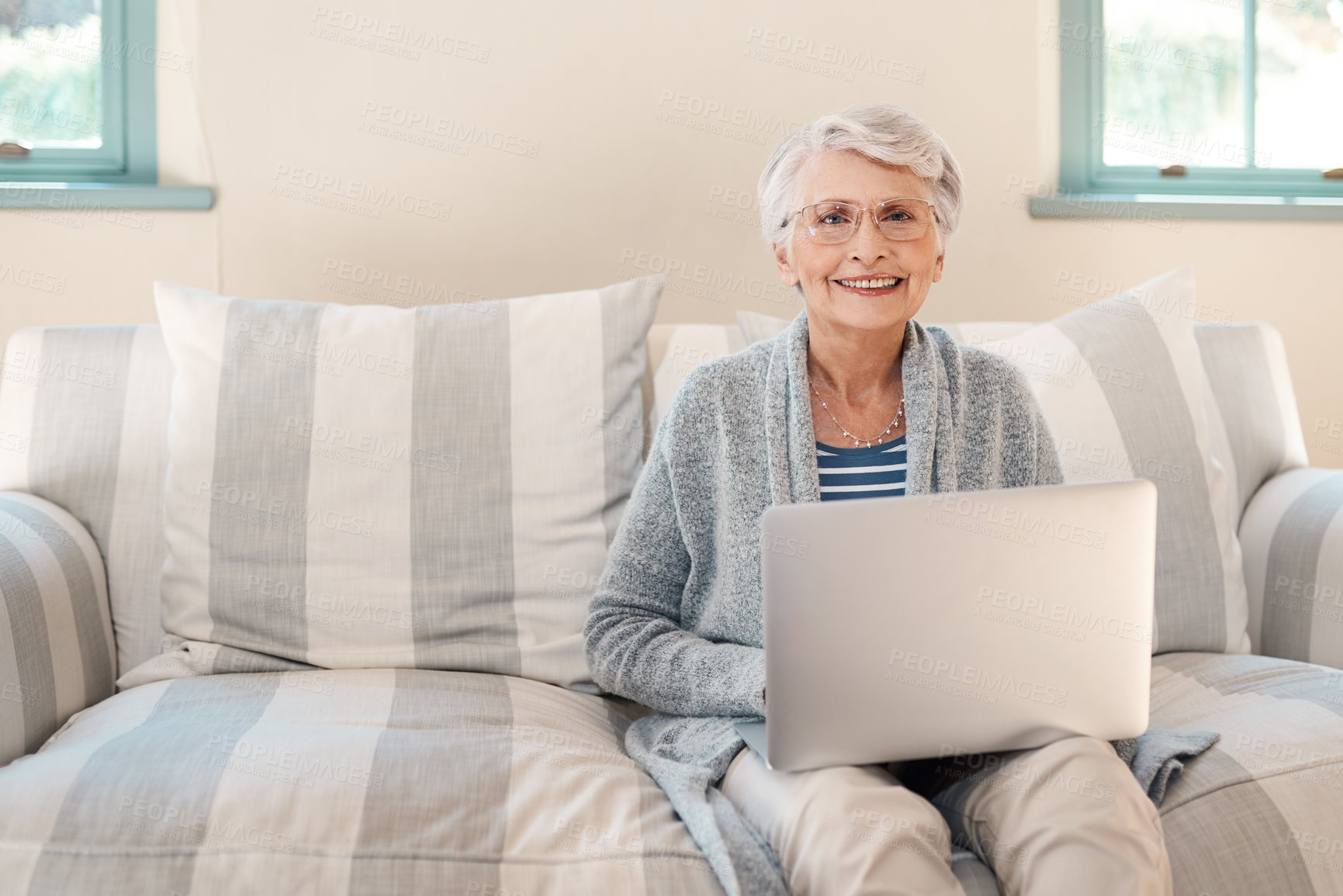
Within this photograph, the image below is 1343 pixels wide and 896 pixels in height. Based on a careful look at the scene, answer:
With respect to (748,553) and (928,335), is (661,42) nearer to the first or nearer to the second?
(928,335)

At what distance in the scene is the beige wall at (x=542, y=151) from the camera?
1951mm

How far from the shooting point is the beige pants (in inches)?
36.4

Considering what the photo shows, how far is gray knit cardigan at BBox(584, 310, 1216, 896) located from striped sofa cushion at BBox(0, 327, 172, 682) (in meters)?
0.67

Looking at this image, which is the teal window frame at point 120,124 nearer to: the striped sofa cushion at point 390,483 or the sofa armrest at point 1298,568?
the striped sofa cushion at point 390,483

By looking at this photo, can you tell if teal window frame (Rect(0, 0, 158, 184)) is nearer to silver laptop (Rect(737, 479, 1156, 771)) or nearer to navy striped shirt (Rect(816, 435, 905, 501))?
navy striped shirt (Rect(816, 435, 905, 501))

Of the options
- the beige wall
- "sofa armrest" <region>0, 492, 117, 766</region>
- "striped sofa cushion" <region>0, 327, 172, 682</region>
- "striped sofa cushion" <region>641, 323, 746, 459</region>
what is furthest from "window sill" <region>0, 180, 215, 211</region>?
"striped sofa cushion" <region>641, 323, 746, 459</region>

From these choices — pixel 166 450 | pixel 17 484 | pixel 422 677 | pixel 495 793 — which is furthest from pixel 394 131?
pixel 495 793

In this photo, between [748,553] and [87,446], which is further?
[87,446]

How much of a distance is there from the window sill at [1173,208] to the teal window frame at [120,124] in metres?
1.69

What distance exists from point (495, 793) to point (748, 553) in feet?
1.29

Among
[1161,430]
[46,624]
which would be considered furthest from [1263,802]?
[46,624]

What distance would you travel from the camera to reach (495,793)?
1052 mm

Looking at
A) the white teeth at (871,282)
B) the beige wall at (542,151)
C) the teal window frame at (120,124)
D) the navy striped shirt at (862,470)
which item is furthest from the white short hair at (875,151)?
the teal window frame at (120,124)

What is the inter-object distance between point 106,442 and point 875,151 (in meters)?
1.13
